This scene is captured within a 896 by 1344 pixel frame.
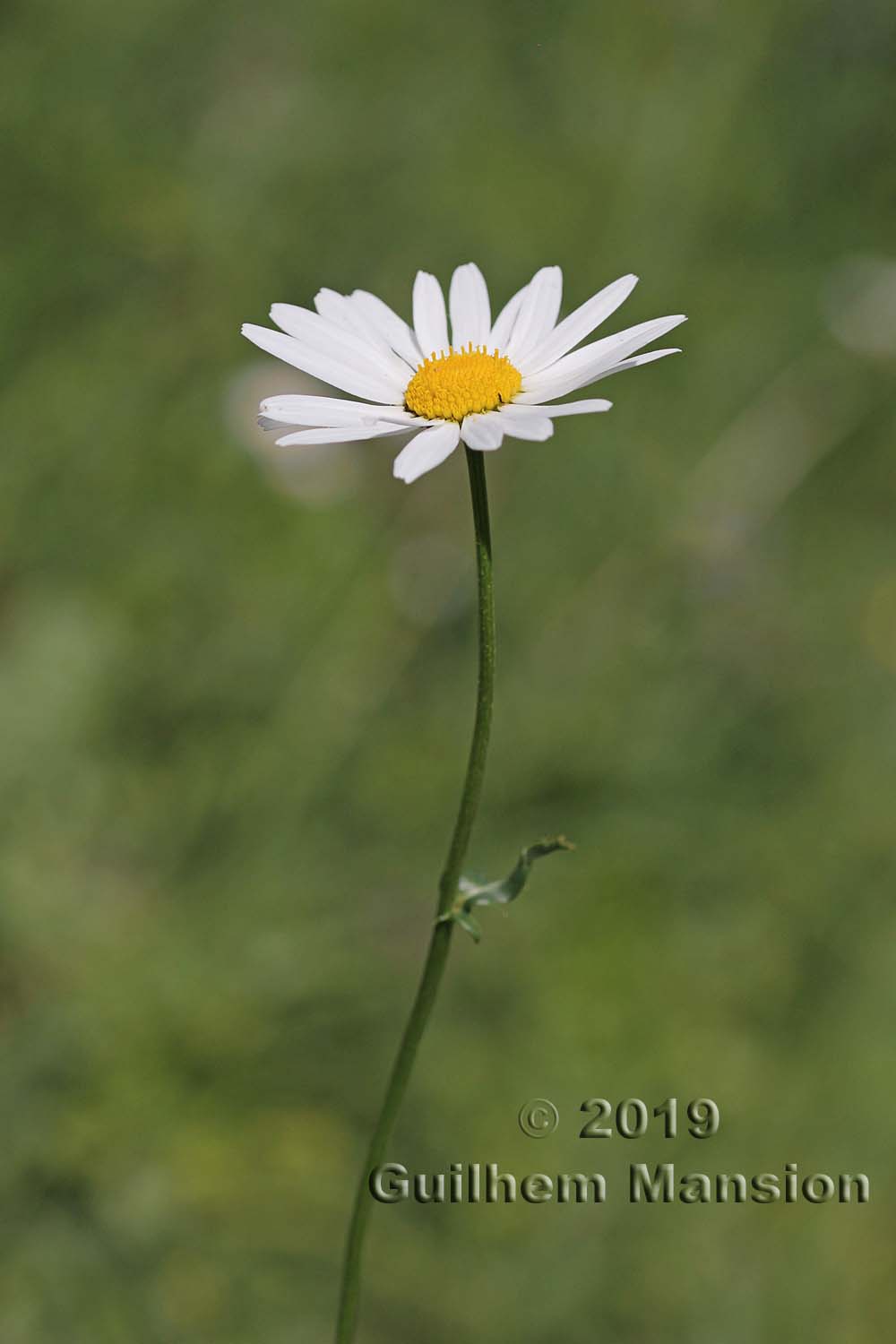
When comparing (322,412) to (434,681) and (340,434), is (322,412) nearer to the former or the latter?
(340,434)

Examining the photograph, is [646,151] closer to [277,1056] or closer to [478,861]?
[478,861]

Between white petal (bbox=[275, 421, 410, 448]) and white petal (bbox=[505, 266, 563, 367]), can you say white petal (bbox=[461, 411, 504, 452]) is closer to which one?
white petal (bbox=[275, 421, 410, 448])

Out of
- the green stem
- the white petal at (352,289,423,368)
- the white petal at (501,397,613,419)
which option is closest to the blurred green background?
the green stem

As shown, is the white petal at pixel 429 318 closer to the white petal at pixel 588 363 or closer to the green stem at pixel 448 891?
the white petal at pixel 588 363

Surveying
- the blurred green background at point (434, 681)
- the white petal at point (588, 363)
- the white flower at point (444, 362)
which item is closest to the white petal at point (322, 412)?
the white flower at point (444, 362)

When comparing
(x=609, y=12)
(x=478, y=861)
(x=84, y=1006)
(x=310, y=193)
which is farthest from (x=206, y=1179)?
(x=609, y=12)

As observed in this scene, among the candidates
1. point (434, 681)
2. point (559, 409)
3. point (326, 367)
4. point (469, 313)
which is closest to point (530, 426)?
point (559, 409)

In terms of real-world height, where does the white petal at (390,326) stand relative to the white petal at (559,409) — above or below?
above
